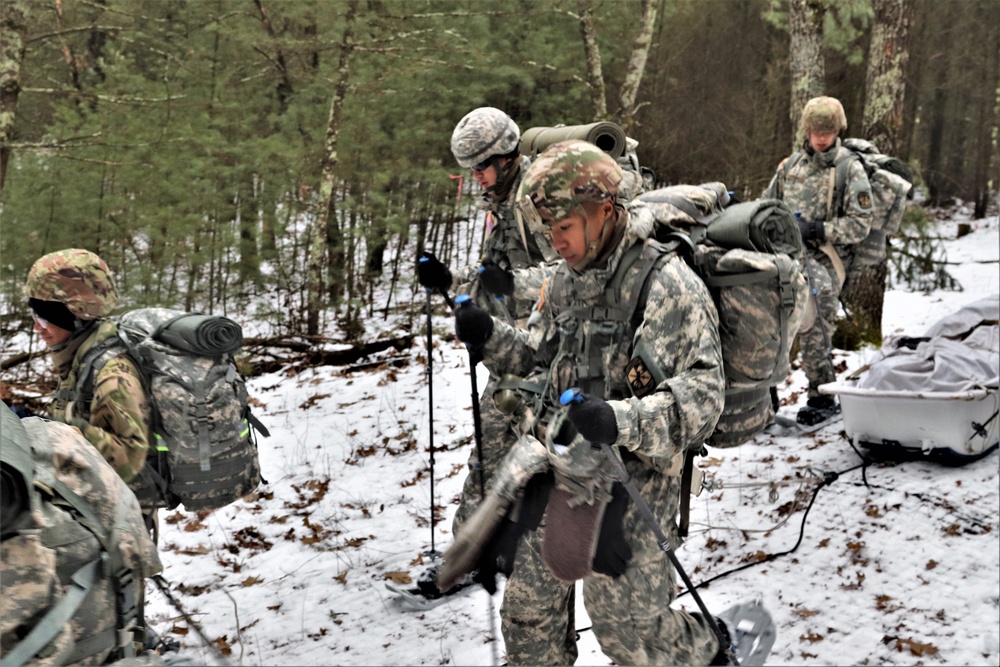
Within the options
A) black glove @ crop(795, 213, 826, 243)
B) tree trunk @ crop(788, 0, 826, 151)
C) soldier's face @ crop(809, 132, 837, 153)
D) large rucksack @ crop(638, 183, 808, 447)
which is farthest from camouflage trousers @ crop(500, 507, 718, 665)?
tree trunk @ crop(788, 0, 826, 151)

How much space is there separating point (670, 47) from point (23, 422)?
671 inches

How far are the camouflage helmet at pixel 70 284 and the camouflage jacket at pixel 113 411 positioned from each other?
0.14 m

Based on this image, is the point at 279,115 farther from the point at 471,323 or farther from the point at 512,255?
the point at 471,323

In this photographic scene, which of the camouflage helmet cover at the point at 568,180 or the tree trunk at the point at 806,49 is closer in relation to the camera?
the camouflage helmet cover at the point at 568,180

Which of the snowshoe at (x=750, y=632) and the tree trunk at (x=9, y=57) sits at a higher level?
the tree trunk at (x=9, y=57)

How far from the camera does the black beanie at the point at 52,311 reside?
3773 mm

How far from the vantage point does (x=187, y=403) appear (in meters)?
3.92

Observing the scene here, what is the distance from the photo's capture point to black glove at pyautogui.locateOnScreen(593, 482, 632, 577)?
2967 mm

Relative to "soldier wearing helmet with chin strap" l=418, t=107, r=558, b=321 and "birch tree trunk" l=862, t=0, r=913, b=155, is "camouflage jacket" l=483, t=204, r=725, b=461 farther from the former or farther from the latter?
"birch tree trunk" l=862, t=0, r=913, b=155

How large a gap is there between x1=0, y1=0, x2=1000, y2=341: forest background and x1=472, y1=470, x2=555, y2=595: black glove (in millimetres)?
5573

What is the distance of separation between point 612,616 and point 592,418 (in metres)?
1.01

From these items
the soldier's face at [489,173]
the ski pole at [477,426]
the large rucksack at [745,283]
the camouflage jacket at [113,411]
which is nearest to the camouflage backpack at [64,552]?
the camouflage jacket at [113,411]

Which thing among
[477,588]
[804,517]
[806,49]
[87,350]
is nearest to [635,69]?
[806,49]

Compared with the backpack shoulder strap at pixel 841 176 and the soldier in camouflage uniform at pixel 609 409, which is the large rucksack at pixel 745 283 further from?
the backpack shoulder strap at pixel 841 176
